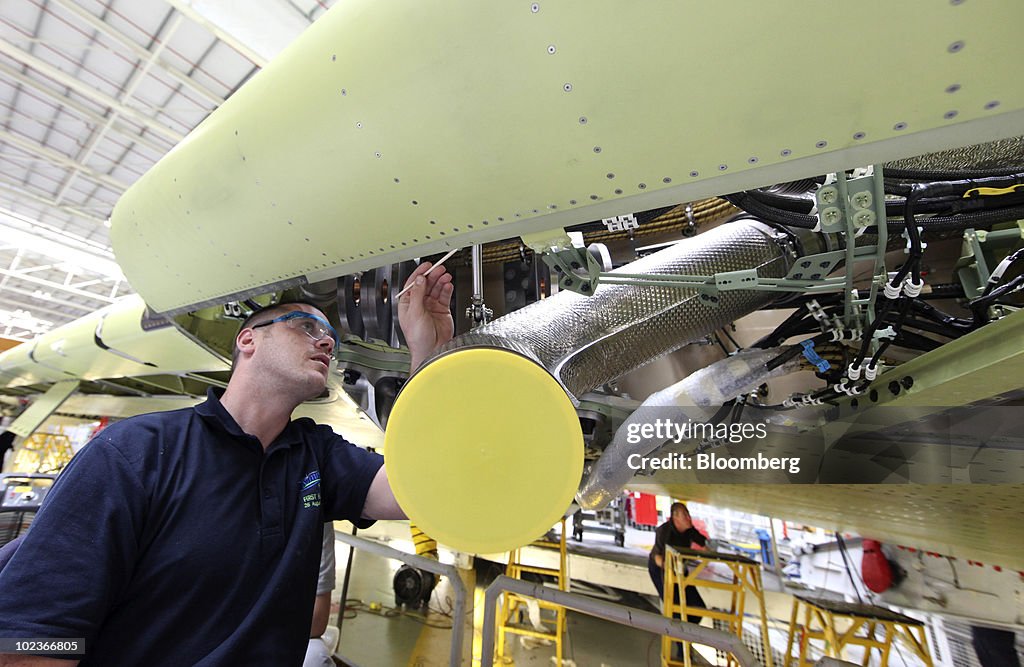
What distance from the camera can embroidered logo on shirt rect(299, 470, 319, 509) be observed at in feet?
3.93

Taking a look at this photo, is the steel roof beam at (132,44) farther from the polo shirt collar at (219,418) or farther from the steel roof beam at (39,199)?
the polo shirt collar at (219,418)

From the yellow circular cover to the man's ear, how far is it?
2.16ft

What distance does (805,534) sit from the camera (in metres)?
7.12

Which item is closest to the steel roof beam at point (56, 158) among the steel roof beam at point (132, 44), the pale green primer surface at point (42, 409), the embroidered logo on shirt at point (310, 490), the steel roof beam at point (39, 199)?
the steel roof beam at point (39, 199)

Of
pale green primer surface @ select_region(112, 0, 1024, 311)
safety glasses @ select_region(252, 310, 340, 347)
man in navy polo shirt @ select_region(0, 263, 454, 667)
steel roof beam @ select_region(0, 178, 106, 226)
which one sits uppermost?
steel roof beam @ select_region(0, 178, 106, 226)

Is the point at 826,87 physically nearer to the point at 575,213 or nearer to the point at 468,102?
the point at 575,213

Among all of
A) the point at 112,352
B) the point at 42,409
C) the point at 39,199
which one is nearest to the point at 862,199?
the point at 112,352

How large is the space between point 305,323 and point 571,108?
108cm

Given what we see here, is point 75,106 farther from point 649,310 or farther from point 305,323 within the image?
point 649,310

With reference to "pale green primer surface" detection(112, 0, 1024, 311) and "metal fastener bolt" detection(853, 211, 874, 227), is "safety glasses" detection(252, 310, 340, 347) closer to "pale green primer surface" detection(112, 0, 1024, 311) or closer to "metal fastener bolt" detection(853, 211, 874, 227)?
"pale green primer surface" detection(112, 0, 1024, 311)

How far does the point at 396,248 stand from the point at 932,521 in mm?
2930

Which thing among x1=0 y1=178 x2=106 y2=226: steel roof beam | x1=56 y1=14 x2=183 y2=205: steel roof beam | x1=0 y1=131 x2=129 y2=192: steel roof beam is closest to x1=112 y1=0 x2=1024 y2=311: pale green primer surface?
x1=56 y1=14 x2=183 y2=205: steel roof beam

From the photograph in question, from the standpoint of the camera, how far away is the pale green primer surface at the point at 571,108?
21.5 inches

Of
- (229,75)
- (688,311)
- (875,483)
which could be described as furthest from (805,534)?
(229,75)
